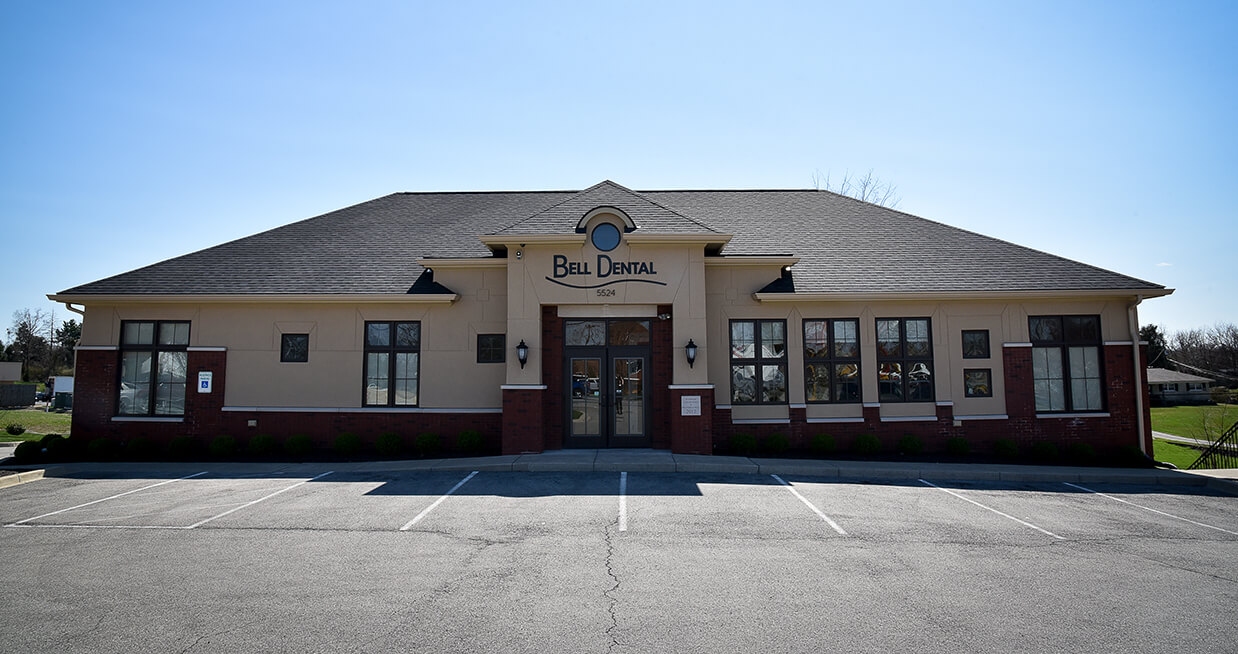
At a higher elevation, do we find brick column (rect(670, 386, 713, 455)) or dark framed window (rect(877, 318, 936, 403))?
dark framed window (rect(877, 318, 936, 403))

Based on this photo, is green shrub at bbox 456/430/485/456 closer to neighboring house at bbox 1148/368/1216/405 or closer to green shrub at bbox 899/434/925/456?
green shrub at bbox 899/434/925/456

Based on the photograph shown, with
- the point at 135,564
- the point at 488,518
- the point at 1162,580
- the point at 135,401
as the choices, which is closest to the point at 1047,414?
the point at 1162,580

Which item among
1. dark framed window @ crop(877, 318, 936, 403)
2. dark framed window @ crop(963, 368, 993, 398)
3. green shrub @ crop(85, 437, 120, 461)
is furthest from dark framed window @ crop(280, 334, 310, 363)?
dark framed window @ crop(963, 368, 993, 398)

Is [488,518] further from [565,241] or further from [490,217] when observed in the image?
[490,217]

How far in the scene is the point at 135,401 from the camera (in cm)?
1543

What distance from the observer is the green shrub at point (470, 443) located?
14.3 metres

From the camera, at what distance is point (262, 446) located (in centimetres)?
1462

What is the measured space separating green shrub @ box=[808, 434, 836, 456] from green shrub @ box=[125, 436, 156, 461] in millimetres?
15231

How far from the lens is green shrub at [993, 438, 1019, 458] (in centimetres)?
1450

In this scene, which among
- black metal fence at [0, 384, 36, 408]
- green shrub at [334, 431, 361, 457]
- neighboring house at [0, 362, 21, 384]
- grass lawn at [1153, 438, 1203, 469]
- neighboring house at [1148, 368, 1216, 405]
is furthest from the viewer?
neighboring house at [1148, 368, 1216, 405]

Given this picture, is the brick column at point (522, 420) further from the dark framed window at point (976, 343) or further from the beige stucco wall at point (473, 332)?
the dark framed window at point (976, 343)

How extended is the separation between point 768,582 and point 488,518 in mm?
4216

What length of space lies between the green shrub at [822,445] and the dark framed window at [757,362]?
1.17 metres

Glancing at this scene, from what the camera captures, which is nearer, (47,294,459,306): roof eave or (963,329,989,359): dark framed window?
(47,294,459,306): roof eave
